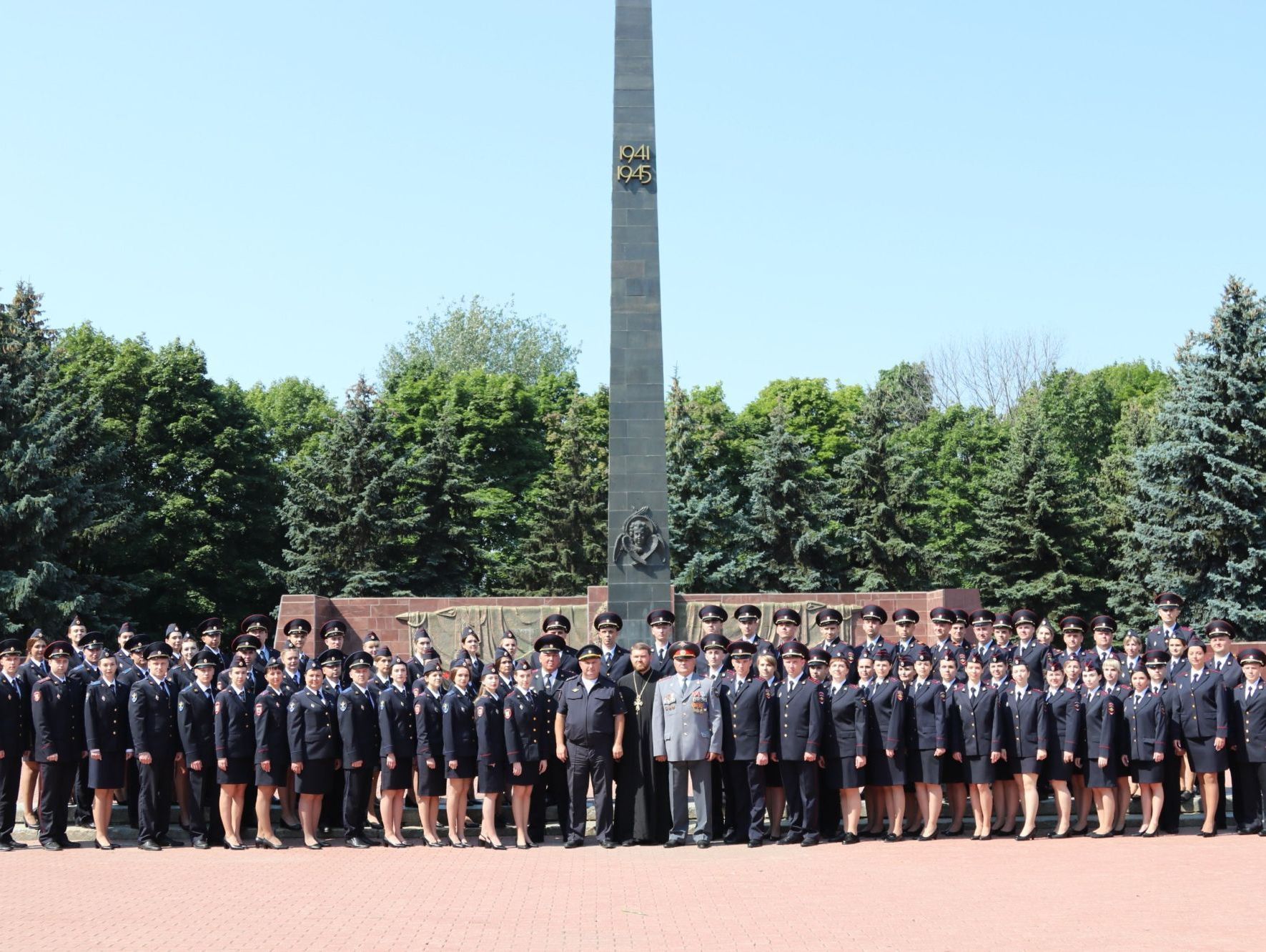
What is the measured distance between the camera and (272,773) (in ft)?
37.4

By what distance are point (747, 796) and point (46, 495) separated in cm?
1807

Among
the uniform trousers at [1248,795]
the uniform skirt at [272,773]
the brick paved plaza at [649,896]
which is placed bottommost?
the brick paved plaza at [649,896]

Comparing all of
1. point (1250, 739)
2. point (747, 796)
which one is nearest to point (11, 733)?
point (747, 796)

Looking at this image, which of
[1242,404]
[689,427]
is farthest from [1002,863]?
[689,427]

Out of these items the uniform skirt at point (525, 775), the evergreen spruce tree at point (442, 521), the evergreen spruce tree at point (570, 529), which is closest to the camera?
the uniform skirt at point (525, 775)

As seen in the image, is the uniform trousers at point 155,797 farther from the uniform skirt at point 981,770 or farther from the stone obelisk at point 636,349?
the stone obelisk at point 636,349

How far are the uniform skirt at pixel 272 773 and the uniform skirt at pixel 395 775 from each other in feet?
2.48

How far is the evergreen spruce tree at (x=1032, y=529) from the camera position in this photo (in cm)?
3112

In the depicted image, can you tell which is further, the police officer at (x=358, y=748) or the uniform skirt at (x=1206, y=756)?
the uniform skirt at (x=1206, y=756)

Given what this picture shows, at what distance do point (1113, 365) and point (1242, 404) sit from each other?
101 feet

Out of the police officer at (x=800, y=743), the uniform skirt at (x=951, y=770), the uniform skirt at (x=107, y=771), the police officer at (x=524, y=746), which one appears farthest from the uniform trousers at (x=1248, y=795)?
the uniform skirt at (x=107, y=771)

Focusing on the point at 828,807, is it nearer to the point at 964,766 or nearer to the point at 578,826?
the point at 964,766

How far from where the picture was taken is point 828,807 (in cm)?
1188

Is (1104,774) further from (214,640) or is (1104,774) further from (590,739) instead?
(214,640)
